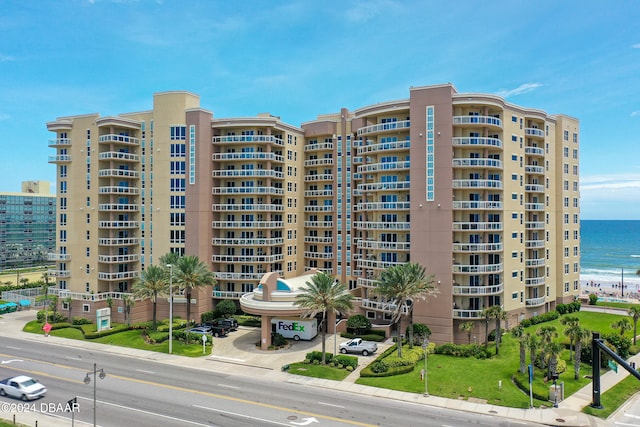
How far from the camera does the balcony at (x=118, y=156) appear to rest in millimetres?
68562

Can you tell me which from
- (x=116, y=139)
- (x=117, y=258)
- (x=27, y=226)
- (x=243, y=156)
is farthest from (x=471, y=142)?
(x=27, y=226)

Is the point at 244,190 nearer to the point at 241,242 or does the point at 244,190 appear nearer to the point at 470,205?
the point at 241,242

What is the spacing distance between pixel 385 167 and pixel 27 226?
11879cm

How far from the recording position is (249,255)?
70.9 metres

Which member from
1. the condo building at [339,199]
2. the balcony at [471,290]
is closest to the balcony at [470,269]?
the condo building at [339,199]

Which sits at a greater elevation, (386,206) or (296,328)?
(386,206)

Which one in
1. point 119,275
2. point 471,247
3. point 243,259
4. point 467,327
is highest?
point 471,247

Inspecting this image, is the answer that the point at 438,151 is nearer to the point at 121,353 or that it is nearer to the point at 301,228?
the point at 301,228

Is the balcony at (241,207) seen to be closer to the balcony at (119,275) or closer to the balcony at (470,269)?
the balcony at (119,275)

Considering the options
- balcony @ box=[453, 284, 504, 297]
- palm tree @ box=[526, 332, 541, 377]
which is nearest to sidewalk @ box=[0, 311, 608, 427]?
palm tree @ box=[526, 332, 541, 377]

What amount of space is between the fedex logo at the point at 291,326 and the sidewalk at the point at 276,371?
181 centimetres

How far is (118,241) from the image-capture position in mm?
69500

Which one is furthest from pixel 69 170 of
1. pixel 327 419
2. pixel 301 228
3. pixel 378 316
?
pixel 327 419

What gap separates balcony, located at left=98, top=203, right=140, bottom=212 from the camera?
68.6 meters
